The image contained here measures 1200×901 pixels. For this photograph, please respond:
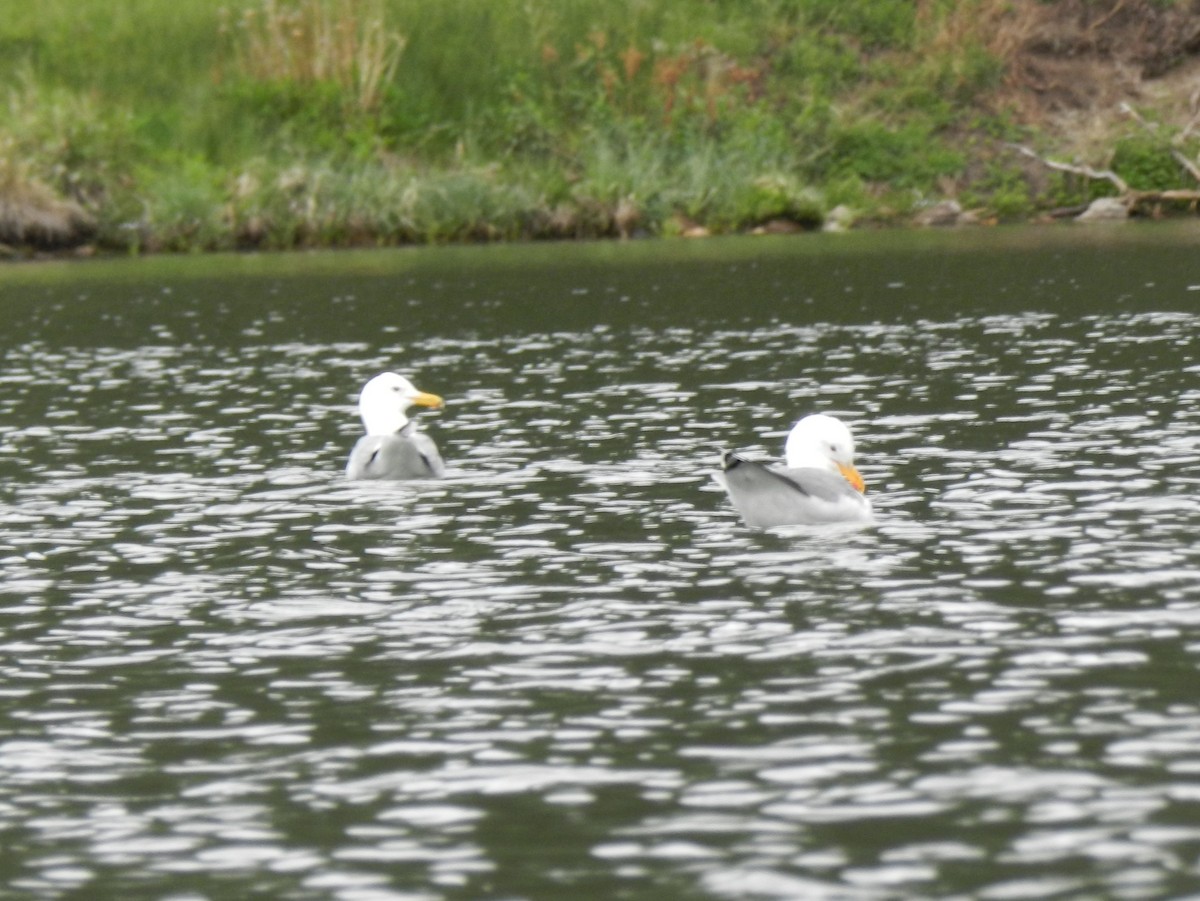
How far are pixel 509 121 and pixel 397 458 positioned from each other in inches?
1569

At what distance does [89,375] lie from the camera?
94.1 feet

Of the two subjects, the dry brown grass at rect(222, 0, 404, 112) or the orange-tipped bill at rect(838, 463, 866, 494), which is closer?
the orange-tipped bill at rect(838, 463, 866, 494)

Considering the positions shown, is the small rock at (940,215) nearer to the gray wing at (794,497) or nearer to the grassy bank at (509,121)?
the grassy bank at (509,121)

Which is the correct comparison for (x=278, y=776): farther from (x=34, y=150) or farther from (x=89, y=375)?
(x=34, y=150)

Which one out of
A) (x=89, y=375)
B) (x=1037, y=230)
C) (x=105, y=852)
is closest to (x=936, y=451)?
(x=105, y=852)

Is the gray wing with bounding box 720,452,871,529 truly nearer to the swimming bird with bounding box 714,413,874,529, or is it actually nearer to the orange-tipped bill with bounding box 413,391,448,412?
the swimming bird with bounding box 714,413,874,529

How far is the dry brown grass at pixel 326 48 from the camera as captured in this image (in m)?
58.3

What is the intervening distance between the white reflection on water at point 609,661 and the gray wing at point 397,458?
178 millimetres

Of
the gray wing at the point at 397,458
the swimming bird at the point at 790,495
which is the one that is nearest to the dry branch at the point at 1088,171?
the gray wing at the point at 397,458

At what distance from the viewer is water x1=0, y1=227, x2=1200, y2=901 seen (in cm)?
884

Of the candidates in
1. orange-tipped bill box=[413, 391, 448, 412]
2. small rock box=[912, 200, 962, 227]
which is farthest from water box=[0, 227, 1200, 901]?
small rock box=[912, 200, 962, 227]

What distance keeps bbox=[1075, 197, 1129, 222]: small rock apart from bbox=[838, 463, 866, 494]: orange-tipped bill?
37.3 m

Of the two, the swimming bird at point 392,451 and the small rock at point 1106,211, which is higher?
the swimming bird at point 392,451

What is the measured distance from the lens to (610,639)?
12.4 m
